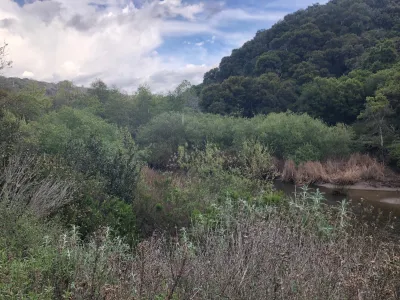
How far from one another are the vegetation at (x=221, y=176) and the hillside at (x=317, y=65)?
177mm

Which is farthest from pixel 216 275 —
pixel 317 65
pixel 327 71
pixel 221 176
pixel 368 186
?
pixel 317 65

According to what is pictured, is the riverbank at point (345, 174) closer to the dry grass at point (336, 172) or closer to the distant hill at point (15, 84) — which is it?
the dry grass at point (336, 172)

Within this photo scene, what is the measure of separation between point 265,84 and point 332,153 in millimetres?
15609

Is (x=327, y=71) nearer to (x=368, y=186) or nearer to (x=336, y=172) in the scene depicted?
(x=336, y=172)

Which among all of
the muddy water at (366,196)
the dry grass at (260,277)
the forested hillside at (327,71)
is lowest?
the muddy water at (366,196)

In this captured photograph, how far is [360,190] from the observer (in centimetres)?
2100

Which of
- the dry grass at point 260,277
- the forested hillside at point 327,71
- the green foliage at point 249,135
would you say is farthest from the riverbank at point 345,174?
the dry grass at point 260,277

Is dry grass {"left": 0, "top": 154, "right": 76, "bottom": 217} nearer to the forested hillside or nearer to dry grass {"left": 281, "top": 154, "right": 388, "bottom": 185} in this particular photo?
dry grass {"left": 281, "top": 154, "right": 388, "bottom": 185}

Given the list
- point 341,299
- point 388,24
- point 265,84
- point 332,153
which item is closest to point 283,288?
point 341,299

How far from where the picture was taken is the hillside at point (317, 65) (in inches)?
1261

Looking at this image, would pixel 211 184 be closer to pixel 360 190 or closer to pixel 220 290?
pixel 220 290

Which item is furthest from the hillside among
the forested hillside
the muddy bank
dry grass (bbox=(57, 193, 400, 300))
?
dry grass (bbox=(57, 193, 400, 300))

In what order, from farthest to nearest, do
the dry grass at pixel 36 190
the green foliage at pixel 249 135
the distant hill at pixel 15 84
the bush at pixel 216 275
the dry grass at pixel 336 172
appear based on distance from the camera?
1. the green foliage at pixel 249 135
2. the dry grass at pixel 336 172
3. the distant hill at pixel 15 84
4. the dry grass at pixel 36 190
5. the bush at pixel 216 275

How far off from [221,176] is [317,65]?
1328 inches
